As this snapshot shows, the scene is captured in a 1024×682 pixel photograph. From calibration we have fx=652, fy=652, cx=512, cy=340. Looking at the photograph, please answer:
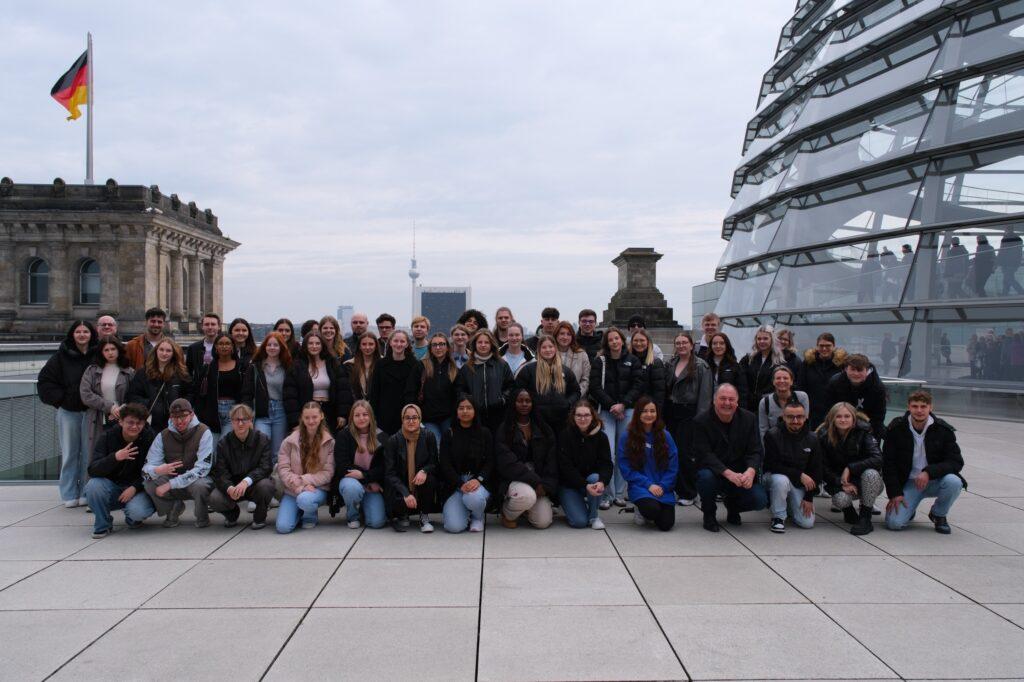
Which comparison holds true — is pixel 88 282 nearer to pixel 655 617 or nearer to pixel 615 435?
pixel 615 435

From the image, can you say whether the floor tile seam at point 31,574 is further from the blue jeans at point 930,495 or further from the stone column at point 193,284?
the stone column at point 193,284

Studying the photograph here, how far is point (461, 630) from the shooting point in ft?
13.4

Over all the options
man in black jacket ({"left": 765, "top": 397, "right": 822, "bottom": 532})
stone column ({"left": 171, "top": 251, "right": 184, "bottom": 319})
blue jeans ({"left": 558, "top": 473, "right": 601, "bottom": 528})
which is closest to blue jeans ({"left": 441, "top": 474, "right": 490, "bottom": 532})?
blue jeans ({"left": 558, "top": 473, "right": 601, "bottom": 528})

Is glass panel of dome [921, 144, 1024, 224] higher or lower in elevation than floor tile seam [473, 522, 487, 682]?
higher

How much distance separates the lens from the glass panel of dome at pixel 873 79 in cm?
1428

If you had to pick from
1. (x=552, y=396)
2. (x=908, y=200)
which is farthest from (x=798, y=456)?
(x=908, y=200)

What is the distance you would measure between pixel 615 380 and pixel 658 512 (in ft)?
5.74

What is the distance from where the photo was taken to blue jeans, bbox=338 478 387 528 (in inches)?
251

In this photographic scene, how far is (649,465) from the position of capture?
6.59 meters

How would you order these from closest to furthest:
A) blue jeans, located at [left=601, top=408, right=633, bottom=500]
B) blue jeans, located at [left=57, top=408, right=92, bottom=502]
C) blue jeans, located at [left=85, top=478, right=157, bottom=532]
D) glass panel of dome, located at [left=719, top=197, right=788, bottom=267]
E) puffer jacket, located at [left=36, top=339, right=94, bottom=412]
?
blue jeans, located at [left=85, top=478, right=157, bottom=532], puffer jacket, located at [left=36, top=339, right=94, bottom=412], blue jeans, located at [left=57, top=408, right=92, bottom=502], blue jeans, located at [left=601, top=408, right=633, bottom=500], glass panel of dome, located at [left=719, top=197, right=788, bottom=267]

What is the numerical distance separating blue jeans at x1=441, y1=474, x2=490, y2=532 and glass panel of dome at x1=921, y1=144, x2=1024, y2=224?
39.7ft

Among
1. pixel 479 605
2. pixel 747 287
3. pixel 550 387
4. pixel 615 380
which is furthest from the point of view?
pixel 747 287

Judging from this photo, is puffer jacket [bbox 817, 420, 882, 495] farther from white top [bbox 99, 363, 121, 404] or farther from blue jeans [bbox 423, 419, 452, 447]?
white top [bbox 99, 363, 121, 404]

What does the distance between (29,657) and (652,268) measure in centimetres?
1572
